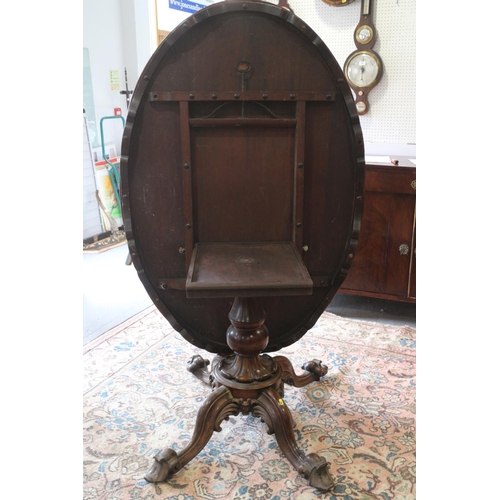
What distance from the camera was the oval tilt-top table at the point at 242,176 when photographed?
4.91 feet

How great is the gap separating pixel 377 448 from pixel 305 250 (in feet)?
2.37

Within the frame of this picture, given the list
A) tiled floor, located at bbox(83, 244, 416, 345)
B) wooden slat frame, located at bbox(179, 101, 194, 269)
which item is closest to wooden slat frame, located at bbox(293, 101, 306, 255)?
wooden slat frame, located at bbox(179, 101, 194, 269)

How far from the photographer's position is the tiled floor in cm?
281

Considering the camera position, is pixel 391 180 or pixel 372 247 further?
pixel 372 247

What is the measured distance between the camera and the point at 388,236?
8.71ft

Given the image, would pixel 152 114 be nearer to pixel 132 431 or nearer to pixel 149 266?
pixel 149 266

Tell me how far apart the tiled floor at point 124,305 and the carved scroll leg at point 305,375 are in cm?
75

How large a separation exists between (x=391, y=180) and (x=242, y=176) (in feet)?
3.98

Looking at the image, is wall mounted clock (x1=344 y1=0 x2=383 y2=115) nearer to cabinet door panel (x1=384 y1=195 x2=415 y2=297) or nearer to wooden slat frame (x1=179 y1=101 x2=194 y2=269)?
cabinet door panel (x1=384 y1=195 x2=415 y2=297)

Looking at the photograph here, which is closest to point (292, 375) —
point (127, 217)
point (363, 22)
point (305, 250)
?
point (305, 250)

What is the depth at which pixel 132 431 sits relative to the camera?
185 centimetres

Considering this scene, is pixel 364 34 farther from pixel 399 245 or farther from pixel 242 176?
pixel 242 176

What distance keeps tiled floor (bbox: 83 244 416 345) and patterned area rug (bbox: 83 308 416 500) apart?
0.22 m

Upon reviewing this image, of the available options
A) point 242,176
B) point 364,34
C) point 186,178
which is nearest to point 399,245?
point 364,34
